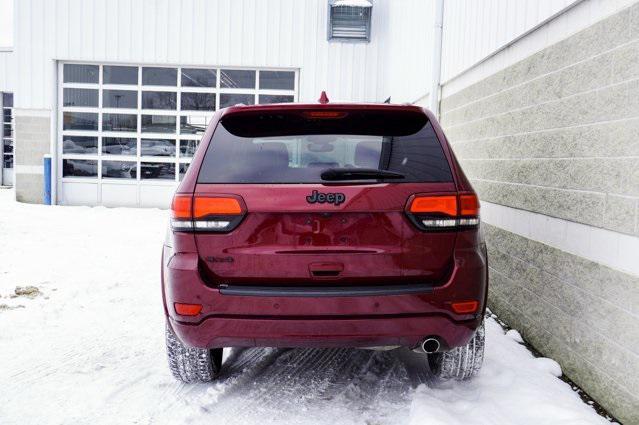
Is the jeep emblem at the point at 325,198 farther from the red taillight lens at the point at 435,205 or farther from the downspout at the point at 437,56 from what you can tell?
the downspout at the point at 437,56

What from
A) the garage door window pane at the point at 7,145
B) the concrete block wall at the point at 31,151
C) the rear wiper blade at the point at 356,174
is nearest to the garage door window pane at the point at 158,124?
the concrete block wall at the point at 31,151

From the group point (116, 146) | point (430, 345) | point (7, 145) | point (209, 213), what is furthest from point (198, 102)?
point (430, 345)

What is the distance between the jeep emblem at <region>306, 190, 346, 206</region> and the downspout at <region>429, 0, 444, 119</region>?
17.7 feet

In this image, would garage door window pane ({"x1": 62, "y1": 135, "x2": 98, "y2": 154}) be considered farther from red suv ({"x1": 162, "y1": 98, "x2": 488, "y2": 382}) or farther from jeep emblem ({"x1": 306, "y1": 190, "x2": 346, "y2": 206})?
jeep emblem ({"x1": 306, "y1": 190, "x2": 346, "y2": 206})

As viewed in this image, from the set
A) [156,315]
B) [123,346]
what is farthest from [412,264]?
[156,315]

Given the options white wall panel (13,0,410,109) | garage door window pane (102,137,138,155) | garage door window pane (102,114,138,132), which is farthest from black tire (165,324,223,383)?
garage door window pane (102,114,138,132)

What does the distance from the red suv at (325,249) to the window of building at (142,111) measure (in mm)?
12079

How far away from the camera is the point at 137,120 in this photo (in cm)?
1482

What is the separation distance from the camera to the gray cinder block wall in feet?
10.0

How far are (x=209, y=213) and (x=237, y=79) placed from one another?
12374 millimetres

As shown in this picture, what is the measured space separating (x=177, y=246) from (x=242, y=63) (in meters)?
12.1

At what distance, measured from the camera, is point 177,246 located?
9.70ft

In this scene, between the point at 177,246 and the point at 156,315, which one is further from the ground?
the point at 177,246

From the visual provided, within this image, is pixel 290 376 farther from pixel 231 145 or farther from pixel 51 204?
pixel 51 204
